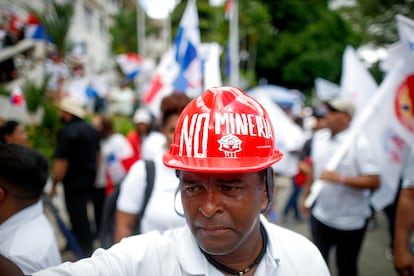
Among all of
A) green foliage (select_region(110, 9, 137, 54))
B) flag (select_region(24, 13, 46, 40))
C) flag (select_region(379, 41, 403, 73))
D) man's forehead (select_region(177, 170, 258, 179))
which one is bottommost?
man's forehead (select_region(177, 170, 258, 179))

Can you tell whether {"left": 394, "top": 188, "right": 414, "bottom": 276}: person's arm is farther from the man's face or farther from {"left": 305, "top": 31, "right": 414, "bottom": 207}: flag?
the man's face

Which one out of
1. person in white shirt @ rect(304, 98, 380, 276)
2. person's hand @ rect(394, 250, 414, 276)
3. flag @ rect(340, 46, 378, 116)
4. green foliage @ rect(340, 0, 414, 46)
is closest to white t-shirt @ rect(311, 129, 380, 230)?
person in white shirt @ rect(304, 98, 380, 276)

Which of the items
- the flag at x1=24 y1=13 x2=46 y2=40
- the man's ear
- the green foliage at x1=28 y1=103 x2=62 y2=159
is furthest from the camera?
the flag at x1=24 y1=13 x2=46 y2=40

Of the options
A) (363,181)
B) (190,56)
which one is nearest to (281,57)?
(190,56)

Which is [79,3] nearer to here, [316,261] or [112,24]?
[112,24]

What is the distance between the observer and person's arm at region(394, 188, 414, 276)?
2.12 m

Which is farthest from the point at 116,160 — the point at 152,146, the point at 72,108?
the point at 72,108

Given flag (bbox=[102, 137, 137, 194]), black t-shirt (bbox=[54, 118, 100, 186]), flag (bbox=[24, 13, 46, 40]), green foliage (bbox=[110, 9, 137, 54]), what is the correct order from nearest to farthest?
1. black t-shirt (bbox=[54, 118, 100, 186])
2. flag (bbox=[102, 137, 137, 194])
3. flag (bbox=[24, 13, 46, 40])
4. green foliage (bbox=[110, 9, 137, 54])

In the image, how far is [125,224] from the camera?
2182 mm

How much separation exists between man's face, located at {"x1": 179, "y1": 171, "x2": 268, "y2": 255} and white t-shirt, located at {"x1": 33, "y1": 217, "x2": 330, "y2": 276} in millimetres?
104

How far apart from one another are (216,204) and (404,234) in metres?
1.60

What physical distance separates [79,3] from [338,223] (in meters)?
20.9

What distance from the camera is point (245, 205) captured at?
1.23 metres

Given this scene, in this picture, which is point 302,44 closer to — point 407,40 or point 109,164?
point 109,164
